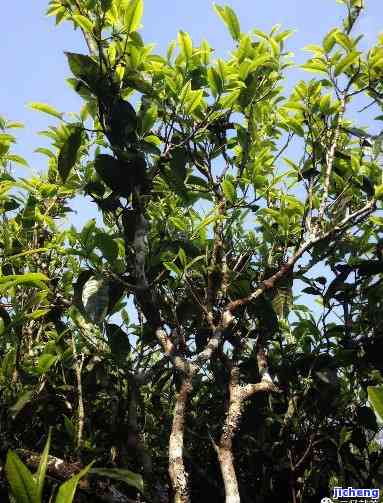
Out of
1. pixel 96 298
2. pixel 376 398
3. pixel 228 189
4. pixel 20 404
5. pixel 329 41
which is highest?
pixel 329 41

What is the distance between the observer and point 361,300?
3143 millimetres

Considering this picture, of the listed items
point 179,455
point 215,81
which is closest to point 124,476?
point 179,455

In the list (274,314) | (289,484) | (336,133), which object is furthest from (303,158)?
(289,484)

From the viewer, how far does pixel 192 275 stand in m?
2.88

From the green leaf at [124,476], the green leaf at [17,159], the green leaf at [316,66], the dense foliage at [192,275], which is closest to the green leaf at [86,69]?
the dense foliage at [192,275]

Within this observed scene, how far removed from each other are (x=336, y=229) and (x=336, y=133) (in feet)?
1.79

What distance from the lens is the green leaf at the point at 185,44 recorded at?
7.75 feet

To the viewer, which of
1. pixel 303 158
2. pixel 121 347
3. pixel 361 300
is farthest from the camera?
pixel 361 300

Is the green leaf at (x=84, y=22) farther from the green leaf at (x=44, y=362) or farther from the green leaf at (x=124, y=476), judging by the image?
the green leaf at (x=124, y=476)

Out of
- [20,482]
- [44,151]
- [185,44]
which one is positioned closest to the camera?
[20,482]

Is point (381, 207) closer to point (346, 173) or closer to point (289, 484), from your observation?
point (346, 173)

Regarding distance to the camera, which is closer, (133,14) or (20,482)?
(20,482)

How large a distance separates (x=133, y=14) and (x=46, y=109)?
62 cm

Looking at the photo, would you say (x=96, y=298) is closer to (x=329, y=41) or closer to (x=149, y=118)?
(x=149, y=118)
